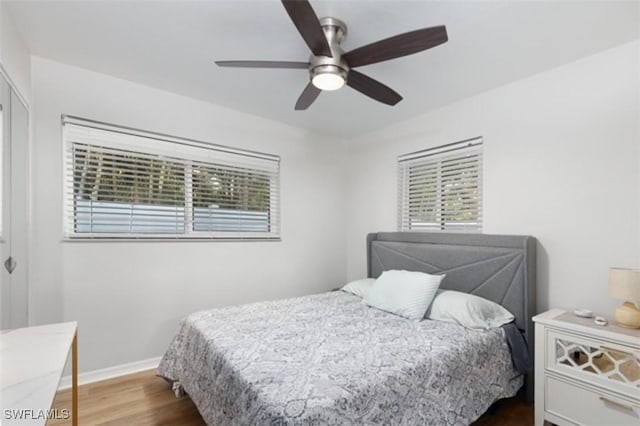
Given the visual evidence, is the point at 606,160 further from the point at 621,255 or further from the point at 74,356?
the point at 74,356

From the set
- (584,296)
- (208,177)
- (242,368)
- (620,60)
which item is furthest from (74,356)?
(620,60)

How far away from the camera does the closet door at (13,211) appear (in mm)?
1706

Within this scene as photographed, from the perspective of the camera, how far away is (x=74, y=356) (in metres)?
1.50

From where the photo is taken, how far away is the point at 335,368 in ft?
4.92

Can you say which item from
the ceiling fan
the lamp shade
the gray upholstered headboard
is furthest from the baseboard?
the lamp shade

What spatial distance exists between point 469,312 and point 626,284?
0.87 metres

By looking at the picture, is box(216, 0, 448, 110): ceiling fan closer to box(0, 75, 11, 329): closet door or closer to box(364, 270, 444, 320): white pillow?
box(0, 75, 11, 329): closet door

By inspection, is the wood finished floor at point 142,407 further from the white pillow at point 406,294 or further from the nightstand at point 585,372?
the white pillow at point 406,294

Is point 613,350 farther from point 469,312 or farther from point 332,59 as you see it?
point 332,59

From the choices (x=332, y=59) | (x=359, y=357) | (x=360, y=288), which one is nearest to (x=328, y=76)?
(x=332, y=59)

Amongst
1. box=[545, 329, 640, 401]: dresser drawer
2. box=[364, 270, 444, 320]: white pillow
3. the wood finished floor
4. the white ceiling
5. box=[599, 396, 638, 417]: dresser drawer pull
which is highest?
the white ceiling

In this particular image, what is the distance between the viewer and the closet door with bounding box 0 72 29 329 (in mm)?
1706

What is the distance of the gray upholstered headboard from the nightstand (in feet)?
0.82

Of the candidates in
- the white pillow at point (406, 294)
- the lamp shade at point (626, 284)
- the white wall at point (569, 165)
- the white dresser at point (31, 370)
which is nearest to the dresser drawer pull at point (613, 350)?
the lamp shade at point (626, 284)
